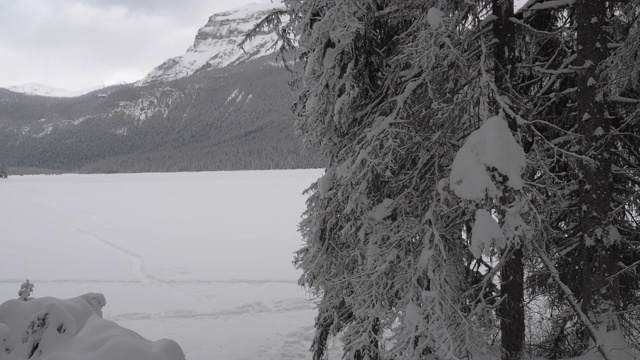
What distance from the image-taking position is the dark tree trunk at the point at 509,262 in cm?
472

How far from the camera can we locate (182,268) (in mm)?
16094

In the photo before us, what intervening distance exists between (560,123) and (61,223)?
2606 centimetres

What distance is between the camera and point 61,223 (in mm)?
25312

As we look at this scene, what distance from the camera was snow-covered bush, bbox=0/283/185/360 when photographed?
3.83 meters

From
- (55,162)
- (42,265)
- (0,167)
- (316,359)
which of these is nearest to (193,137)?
(55,162)

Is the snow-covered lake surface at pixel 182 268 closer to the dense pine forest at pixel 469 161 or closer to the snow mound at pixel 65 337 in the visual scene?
the dense pine forest at pixel 469 161

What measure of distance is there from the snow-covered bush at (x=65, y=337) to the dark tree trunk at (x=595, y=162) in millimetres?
4156

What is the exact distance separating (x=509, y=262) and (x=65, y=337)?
430 centimetres

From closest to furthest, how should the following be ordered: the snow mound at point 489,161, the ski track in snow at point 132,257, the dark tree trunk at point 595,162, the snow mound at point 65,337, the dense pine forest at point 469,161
→ 1. the snow mound at point 489,161
2. the snow mound at point 65,337
3. the dense pine forest at point 469,161
4. the dark tree trunk at point 595,162
5. the ski track in snow at point 132,257

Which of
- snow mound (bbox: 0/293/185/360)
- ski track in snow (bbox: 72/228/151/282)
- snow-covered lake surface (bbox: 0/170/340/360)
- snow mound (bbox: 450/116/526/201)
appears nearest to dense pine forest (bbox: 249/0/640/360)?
snow mound (bbox: 450/116/526/201)

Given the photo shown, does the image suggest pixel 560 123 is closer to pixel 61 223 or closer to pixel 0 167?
pixel 61 223

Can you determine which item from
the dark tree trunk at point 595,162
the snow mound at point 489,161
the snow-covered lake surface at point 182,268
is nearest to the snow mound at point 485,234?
the snow mound at point 489,161

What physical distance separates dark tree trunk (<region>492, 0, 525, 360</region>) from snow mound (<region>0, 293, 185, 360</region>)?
3293 mm

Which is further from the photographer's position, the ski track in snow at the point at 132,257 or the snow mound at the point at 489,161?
the ski track in snow at the point at 132,257
